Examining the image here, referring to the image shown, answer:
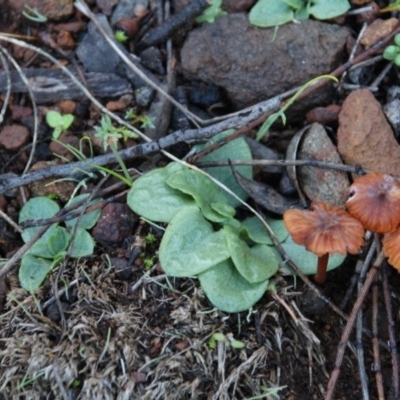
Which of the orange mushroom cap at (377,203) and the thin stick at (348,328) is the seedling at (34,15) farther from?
the thin stick at (348,328)

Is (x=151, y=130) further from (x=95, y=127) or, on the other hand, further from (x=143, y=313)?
(x=143, y=313)

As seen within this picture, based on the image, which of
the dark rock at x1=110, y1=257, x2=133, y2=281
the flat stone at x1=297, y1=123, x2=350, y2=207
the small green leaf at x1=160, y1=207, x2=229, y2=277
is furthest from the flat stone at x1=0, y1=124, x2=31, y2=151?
the flat stone at x1=297, y1=123, x2=350, y2=207

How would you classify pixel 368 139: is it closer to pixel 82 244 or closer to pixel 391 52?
pixel 391 52

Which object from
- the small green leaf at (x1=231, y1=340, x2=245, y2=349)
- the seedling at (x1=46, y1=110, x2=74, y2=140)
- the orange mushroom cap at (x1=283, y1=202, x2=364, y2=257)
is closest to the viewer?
the orange mushroom cap at (x1=283, y1=202, x2=364, y2=257)

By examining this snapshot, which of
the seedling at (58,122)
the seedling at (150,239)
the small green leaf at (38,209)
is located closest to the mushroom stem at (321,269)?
the seedling at (150,239)

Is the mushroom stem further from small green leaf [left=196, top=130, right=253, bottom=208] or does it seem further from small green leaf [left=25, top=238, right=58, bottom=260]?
small green leaf [left=25, top=238, right=58, bottom=260]
